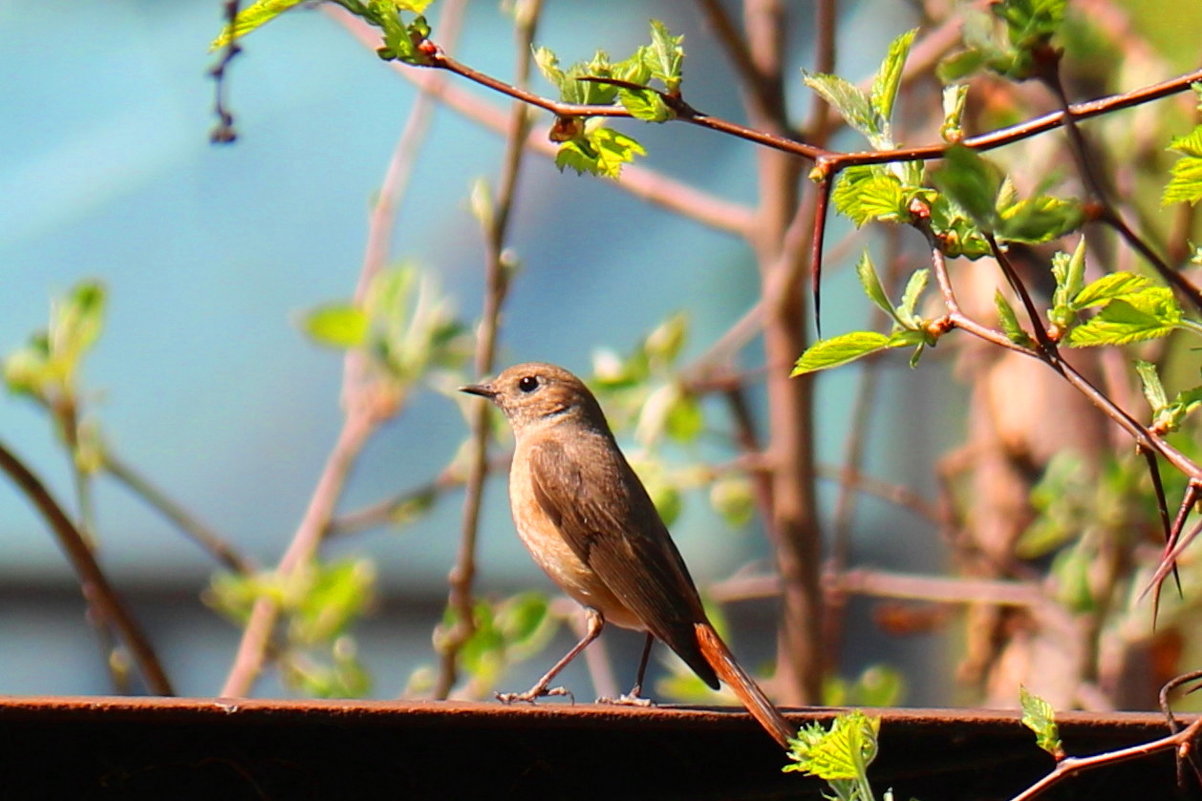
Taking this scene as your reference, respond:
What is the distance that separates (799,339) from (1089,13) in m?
1.23

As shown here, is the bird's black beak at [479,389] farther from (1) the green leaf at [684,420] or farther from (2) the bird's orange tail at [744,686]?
(2) the bird's orange tail at [744,686]

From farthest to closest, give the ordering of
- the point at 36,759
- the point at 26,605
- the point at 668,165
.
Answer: the point at 668,165
the point at 26,605
the point at 36,759

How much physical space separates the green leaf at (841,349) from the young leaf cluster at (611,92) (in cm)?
29

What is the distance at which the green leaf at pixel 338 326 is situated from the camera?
3805mm

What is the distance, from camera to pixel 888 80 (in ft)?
5.25

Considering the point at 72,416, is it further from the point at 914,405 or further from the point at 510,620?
the point at 914,405

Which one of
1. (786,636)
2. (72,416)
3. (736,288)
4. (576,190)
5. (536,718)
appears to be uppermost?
(576,190)

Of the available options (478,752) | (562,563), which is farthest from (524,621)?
(478,752)

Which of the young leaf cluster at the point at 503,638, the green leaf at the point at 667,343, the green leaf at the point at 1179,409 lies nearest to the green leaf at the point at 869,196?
the green leaf at the point at 1179,409

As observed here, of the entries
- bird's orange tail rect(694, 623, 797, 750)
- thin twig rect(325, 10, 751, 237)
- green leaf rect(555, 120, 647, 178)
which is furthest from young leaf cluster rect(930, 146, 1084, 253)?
thin twig rect(325, 10, 751, 237)

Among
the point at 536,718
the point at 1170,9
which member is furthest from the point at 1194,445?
the point at 536,718

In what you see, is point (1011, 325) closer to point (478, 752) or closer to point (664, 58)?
point (664, 58)

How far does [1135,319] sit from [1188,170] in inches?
6.5

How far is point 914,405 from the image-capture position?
25.5ft
